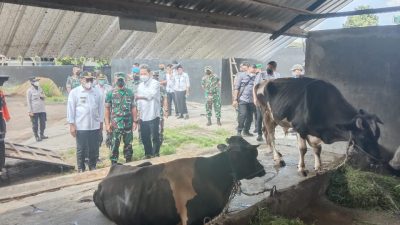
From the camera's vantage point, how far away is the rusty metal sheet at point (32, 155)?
884cm

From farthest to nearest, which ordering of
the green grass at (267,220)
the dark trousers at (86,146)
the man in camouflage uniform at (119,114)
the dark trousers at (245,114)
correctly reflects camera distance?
the dark trousers at (245,114), the dark trousers at (86,146), the man in camouflage uniform at (119,114), the green grass at (267,220)

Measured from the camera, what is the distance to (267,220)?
4.63 m

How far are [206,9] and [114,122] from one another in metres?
3.28

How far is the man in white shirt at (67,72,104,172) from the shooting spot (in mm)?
7637

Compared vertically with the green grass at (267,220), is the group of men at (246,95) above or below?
above

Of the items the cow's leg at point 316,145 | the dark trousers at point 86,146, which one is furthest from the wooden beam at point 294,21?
the dark trousers at point 86,146

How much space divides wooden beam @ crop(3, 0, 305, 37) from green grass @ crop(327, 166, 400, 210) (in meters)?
2.93

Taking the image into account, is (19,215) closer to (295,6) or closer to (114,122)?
(114,122)

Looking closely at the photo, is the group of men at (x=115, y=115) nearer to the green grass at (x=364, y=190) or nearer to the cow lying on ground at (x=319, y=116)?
the cow lying on ground at (x=319, y=116)

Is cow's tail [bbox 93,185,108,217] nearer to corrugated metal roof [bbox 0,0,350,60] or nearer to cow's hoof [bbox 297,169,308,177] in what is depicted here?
corrugated metal roof [bbox 0,0,350,60]

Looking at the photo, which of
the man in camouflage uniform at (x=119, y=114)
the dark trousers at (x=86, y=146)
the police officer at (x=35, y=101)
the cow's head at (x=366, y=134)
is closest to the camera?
the cow's head at (x=366, y=134)

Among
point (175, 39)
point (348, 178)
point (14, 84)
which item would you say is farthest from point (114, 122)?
point (14, 84)

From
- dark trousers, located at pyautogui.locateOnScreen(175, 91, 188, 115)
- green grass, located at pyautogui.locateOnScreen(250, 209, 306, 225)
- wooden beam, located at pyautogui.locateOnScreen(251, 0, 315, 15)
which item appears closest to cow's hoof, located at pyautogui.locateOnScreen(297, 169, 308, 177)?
green grass, located at pyautogui.locateOnScreen(250, 209, 306, 225)

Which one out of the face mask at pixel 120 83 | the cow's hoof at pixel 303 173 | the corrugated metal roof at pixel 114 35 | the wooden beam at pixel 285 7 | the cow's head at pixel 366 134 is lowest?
the cow's hoof at pixel 303 173
